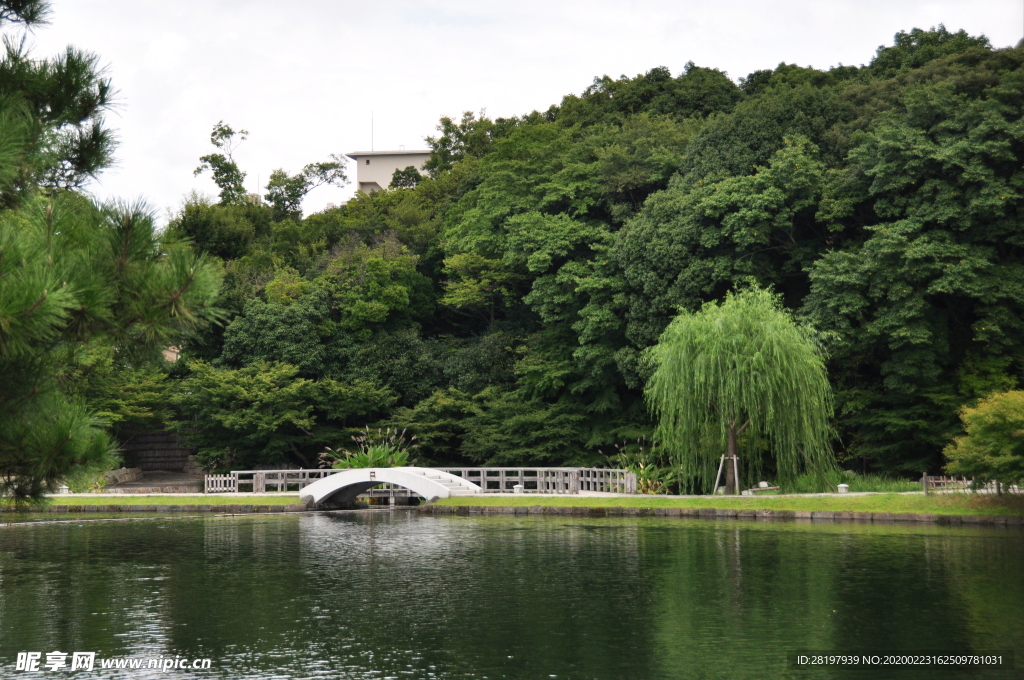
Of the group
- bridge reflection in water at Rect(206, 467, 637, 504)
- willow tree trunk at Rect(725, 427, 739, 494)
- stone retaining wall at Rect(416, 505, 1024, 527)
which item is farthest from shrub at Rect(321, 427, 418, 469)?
willow tree trunk at Rect(725, 427, 739, 494)

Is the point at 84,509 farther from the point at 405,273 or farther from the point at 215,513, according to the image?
the point at 405,273

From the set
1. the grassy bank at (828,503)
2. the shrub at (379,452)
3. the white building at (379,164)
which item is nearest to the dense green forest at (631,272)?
the shrub at (379,452)

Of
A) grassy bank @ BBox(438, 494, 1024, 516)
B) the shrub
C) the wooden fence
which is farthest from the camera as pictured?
the shrub

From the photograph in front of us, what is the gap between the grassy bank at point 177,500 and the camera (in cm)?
3105

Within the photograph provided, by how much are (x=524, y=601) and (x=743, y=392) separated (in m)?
14.1

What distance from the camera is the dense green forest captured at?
2820cm

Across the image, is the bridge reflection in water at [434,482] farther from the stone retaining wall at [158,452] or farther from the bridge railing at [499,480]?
the stone retaining wall at [158,452]

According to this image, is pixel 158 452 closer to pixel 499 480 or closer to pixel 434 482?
pixel 499 480

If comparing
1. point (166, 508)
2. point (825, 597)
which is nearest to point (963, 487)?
point (825, 597)

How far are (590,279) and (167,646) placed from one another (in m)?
24.2

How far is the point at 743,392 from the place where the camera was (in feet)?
88.2

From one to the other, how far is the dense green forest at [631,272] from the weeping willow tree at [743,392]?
2177 mm

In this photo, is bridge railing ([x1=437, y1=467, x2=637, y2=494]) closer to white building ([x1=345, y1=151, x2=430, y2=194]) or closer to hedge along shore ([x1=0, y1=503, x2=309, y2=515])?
hedge along shore ([x1=0, y1=503, x2=309, y2=515])

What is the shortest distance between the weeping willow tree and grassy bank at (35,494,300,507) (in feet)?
40.1
